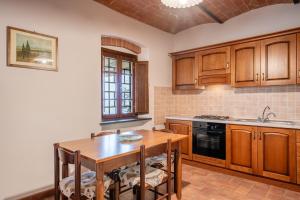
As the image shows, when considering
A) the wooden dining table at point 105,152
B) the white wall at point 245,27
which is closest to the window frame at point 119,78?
the wooden dining table at point 105,152

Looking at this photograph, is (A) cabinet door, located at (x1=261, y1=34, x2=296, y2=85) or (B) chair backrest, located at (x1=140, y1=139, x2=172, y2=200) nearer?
(B) chair backrest, located at (x1=140, y1=139, x2=172, y2=200)

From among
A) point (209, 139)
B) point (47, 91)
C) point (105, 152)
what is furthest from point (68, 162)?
point (209, 139)

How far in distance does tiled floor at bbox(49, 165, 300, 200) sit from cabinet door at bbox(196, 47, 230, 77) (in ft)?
5.66

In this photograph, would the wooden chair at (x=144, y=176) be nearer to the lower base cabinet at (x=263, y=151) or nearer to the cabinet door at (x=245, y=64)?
the lower base cabinet at (x=263, y=151)

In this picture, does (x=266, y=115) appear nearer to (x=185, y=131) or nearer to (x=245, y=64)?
(x=245, y=64)

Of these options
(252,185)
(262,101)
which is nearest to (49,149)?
(252,185)

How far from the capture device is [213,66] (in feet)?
11.8

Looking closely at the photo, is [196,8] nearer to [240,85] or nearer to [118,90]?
[240,85]

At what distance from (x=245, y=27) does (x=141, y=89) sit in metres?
2.11

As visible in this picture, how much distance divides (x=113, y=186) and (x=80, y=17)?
2.20m

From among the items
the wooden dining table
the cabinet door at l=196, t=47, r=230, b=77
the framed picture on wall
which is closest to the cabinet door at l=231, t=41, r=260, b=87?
the cabinet door at l=196, t=47, r=230, b=77

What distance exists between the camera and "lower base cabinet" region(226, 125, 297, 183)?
2.64 meters

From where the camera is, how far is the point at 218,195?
98.8 inches

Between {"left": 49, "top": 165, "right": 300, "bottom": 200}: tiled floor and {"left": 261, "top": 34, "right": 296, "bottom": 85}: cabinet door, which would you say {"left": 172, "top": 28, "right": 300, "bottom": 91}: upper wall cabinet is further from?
{"left": 49, "top": 165, "right": 300, "bottom": 200}: tiled floor
